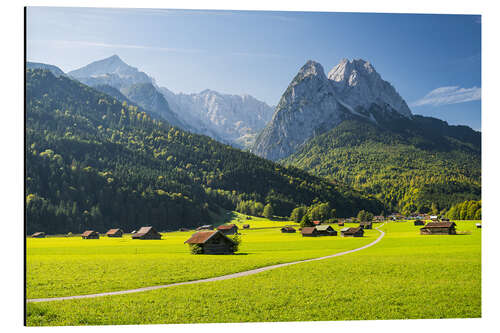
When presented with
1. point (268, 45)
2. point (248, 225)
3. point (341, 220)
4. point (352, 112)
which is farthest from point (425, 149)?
point (268, 45)

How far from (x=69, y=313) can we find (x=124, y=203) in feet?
97.2

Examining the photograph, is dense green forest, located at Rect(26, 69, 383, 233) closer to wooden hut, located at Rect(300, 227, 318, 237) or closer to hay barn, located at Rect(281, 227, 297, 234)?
wooden hut, located at Rect(300, 227, 318, 237)

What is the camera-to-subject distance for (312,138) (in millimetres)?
172375

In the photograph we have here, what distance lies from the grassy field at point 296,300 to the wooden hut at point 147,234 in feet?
55.4

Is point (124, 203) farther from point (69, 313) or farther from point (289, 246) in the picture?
point (69, 313)

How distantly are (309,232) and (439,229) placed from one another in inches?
416

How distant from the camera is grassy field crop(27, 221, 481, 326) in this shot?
11.2 meters

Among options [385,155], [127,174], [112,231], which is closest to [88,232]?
[112,231]

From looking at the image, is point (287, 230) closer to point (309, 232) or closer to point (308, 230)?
point (309, 232)

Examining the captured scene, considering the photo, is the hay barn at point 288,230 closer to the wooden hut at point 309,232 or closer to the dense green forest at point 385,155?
the wooden hut at point 309,232

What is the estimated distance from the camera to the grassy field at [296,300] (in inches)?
442

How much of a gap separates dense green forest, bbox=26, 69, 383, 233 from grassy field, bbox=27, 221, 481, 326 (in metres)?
5.23

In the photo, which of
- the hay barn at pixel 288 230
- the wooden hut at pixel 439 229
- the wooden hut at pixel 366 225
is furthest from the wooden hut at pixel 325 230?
the wooden hut at pixel 439 229

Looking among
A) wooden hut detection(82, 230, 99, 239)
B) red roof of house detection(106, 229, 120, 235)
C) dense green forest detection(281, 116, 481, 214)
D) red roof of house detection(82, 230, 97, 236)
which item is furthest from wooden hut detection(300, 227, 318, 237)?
dense green forest detection(281, 116, 481, 214)
